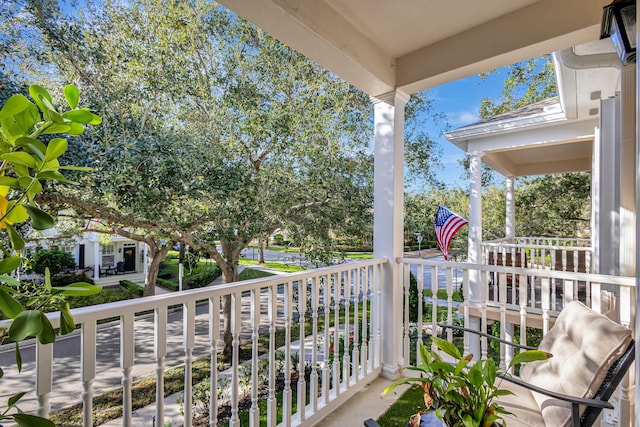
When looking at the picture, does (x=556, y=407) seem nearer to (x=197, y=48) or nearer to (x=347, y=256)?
(x=347, y=256)

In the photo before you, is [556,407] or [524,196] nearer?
[556,407]

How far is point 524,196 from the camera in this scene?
1027cm

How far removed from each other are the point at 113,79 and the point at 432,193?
5.95m

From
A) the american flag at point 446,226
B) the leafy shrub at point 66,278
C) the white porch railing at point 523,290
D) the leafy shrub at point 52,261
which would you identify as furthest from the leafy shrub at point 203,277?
the white porch railing at point 523,290

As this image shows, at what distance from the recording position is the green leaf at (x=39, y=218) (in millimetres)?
651

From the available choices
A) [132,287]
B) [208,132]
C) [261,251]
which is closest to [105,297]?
[132,287]

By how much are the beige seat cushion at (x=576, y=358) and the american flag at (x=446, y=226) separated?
8.27 ft

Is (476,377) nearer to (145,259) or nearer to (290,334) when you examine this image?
(290,334)

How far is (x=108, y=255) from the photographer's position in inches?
180

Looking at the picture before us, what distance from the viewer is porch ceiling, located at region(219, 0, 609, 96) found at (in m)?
1.86

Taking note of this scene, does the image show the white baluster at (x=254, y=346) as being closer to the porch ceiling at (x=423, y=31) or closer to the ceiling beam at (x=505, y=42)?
the porch ceiling at (x=423, y=31)

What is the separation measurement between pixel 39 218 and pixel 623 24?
7.51 ft

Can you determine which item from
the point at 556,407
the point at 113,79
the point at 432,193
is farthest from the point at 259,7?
the point at 432,193

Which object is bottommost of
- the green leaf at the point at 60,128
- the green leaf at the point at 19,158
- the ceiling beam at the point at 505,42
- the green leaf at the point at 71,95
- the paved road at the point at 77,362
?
the paved road at the point at 77,362
